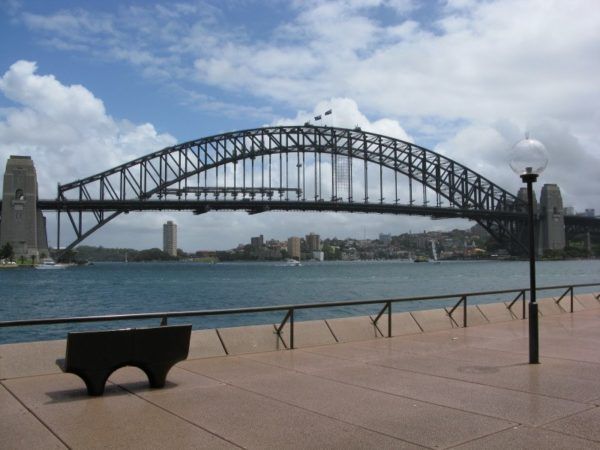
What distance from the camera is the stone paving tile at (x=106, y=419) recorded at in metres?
4.88

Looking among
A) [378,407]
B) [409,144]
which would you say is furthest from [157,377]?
[409,144]

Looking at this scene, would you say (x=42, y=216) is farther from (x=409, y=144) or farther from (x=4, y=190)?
(x=409, y=144)

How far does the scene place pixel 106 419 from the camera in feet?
18.1

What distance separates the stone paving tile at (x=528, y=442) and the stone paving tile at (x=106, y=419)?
1.93 meters

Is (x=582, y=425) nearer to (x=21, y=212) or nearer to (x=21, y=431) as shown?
(x=21, y=431)

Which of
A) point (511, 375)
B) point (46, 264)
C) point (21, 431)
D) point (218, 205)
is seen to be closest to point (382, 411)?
point (511, 375)


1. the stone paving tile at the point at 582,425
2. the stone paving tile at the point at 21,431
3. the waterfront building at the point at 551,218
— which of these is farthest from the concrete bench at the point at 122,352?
the waterfront building at the point at 551,218

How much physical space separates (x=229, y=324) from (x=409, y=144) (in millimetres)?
102649

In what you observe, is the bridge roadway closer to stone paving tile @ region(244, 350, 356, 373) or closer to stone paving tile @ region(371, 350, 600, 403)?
stone paving tile @ region(244, 350, 356, 373)

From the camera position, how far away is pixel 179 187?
9306 cm

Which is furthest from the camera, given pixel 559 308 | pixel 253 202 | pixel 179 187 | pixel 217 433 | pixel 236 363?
pixel 179 187

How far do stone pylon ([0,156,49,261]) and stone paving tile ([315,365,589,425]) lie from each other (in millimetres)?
95304

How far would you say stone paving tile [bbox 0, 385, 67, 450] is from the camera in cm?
480

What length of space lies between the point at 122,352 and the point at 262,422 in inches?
73.5
